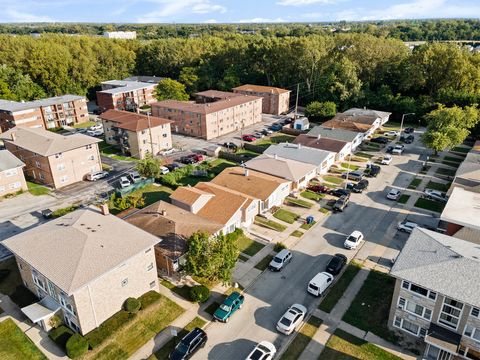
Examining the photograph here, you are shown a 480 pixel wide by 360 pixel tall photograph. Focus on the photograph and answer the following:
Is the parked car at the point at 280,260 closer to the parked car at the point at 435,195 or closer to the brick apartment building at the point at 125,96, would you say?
the parked car at the point at 435,195

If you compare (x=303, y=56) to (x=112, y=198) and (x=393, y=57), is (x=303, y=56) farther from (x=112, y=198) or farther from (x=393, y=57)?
(x=112, y=198)

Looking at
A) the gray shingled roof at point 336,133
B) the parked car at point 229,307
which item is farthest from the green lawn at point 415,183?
the parked car at point 229,307

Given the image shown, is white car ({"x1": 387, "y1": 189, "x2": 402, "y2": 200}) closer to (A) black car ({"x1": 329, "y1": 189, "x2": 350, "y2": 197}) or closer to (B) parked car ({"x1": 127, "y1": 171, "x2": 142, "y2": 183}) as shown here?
(A) black car ({"x1": 329, "y1": 189, "x2": 350, "y2": 197})

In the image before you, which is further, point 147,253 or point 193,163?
point 193,163

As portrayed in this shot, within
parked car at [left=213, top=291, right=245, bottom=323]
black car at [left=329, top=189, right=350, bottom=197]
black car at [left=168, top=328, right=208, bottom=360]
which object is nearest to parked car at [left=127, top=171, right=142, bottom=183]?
black car at [left=329, top=189, right=350, bottom=197]

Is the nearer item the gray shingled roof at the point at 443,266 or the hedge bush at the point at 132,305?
the gray shingled roof at the point at 443,266

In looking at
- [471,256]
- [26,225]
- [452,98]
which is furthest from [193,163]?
[452,98]

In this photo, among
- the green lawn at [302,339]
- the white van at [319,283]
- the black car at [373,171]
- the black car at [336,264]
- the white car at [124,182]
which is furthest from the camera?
the black car at [373,171]
